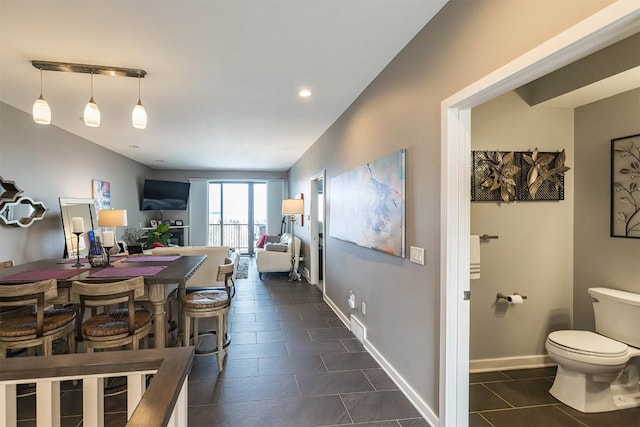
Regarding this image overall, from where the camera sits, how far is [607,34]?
3.61ft

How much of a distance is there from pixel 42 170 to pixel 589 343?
6017 millimetres

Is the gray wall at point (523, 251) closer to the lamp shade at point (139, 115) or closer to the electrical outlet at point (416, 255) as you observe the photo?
the electrical outlet at point (416, 255)

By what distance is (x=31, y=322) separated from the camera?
2281mm

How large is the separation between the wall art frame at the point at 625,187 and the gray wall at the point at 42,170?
19.1 ft

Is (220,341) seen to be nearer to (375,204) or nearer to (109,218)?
(375,204)

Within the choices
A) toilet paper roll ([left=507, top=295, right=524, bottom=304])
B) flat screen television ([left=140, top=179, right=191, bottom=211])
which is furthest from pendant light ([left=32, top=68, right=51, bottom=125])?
flat screen television ([left=140, top=179, right=191, bottom=211])

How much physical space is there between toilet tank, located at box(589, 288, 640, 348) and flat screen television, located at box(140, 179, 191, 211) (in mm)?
8514

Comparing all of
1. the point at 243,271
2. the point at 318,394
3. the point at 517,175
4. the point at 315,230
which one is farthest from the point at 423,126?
the point at 243,271

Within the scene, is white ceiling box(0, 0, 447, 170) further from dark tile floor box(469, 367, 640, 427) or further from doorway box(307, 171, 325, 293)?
dark tile floor box(469, 367, 640, 427)

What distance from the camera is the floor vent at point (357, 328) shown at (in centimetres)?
338

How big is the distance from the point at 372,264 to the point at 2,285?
8.94 ft

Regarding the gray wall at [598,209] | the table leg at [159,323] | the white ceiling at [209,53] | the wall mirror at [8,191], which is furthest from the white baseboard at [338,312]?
the wall mirror at [8,191]

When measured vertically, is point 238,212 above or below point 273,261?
above

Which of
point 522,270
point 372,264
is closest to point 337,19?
point 372,264
